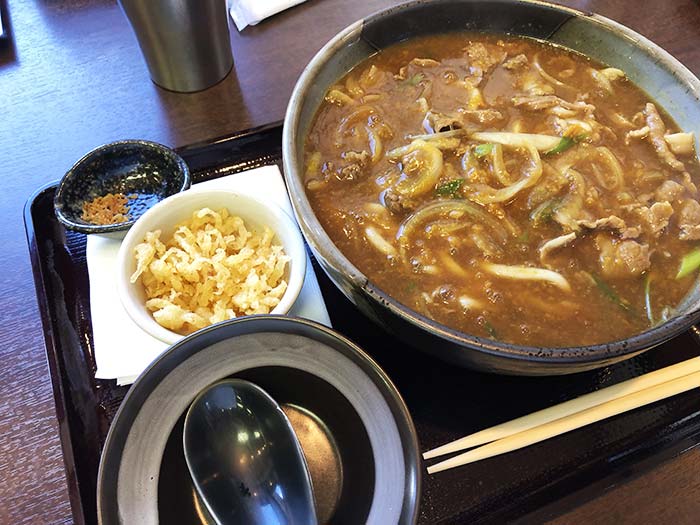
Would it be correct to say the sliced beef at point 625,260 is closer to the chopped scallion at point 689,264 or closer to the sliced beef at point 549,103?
the chopped scallion at point 689,264

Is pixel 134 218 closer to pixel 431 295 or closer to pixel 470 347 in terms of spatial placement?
pixel 431 295

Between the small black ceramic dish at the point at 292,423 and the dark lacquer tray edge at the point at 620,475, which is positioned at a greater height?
the small black ceramic dish at the point at 292,423

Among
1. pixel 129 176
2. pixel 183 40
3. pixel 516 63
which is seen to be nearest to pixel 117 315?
pixel 129 176

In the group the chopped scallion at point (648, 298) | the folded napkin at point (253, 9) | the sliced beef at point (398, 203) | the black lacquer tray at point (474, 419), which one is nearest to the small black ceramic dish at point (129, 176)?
the black lacquer tray at point (474, 419)

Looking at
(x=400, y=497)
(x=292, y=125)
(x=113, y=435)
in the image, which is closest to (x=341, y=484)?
(x=400, y=497)

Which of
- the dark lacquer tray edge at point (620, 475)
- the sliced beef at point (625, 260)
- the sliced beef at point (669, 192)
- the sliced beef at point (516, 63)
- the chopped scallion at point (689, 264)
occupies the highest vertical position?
the sliced beef at point (516, 63)

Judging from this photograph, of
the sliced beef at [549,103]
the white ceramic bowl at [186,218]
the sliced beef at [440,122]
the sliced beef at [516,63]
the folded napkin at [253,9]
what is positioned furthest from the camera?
the folded napkin at [253,9]
